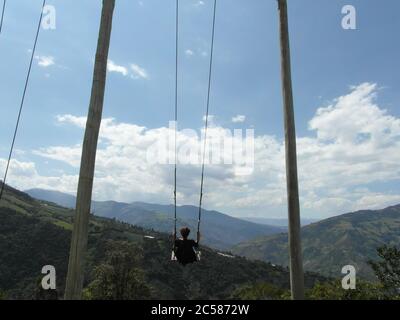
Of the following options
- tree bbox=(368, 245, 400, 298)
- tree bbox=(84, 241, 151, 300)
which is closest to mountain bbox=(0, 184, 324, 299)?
tree bbox=(84, 241, 151, 300)

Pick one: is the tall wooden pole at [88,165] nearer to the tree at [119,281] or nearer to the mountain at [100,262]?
the tree at [119,281]

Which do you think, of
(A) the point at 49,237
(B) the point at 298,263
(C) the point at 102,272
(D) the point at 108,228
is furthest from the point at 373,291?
(D) the point at 108,228

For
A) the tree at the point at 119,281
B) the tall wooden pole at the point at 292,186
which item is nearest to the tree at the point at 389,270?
the tree at the point at 119,281

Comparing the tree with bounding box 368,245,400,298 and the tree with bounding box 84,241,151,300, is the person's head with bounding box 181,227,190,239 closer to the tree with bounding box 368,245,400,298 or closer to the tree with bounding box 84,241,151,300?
the tree with bounding box 84,241,151,300

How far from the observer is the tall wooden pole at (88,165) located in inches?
206

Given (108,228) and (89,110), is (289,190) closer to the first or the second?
(89,110)

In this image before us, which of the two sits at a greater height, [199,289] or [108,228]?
[108,228]

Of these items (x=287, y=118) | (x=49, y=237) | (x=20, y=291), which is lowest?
(x=20, y=291)

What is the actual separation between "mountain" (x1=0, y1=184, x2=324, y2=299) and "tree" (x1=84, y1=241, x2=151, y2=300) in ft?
108

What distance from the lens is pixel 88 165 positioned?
18.1 feet

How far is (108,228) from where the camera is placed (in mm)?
159125

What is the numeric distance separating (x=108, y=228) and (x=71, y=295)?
160m

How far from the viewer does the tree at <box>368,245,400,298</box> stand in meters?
60.9
